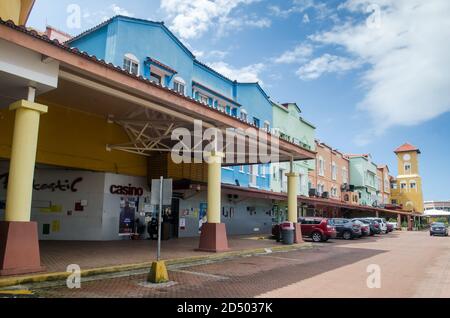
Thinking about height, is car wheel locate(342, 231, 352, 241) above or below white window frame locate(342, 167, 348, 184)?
below

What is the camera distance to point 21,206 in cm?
919

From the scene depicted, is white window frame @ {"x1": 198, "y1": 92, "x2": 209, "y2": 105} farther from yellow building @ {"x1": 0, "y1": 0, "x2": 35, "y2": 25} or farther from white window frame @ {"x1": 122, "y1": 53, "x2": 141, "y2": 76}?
yellow building @ {"x1": 0, "y1": 0, "x2": 35, "y2": 25}

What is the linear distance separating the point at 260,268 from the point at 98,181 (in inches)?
366

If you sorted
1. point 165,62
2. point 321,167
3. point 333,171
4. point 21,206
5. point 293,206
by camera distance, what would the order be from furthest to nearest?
1. point 333,171
2. point 321,167
3. point 165,62
4. point 293,206
5. point 21,206

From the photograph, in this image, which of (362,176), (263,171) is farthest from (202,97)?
(362,176)

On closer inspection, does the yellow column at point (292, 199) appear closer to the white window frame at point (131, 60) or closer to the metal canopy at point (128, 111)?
the metal canopy at point (128, 111)

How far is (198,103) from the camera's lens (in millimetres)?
13977

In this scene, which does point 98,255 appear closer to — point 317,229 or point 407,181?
point 317,229

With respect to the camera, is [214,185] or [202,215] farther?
[202,215]

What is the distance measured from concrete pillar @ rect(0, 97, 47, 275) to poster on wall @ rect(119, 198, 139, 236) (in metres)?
9.83

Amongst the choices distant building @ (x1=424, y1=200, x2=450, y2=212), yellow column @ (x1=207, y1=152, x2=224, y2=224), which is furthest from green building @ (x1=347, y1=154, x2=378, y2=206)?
distant building @ (x1=424, y1=200, x2=450, y2=212)

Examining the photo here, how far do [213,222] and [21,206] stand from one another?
24.1 ft

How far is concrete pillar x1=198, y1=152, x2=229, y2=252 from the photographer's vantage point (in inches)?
587
